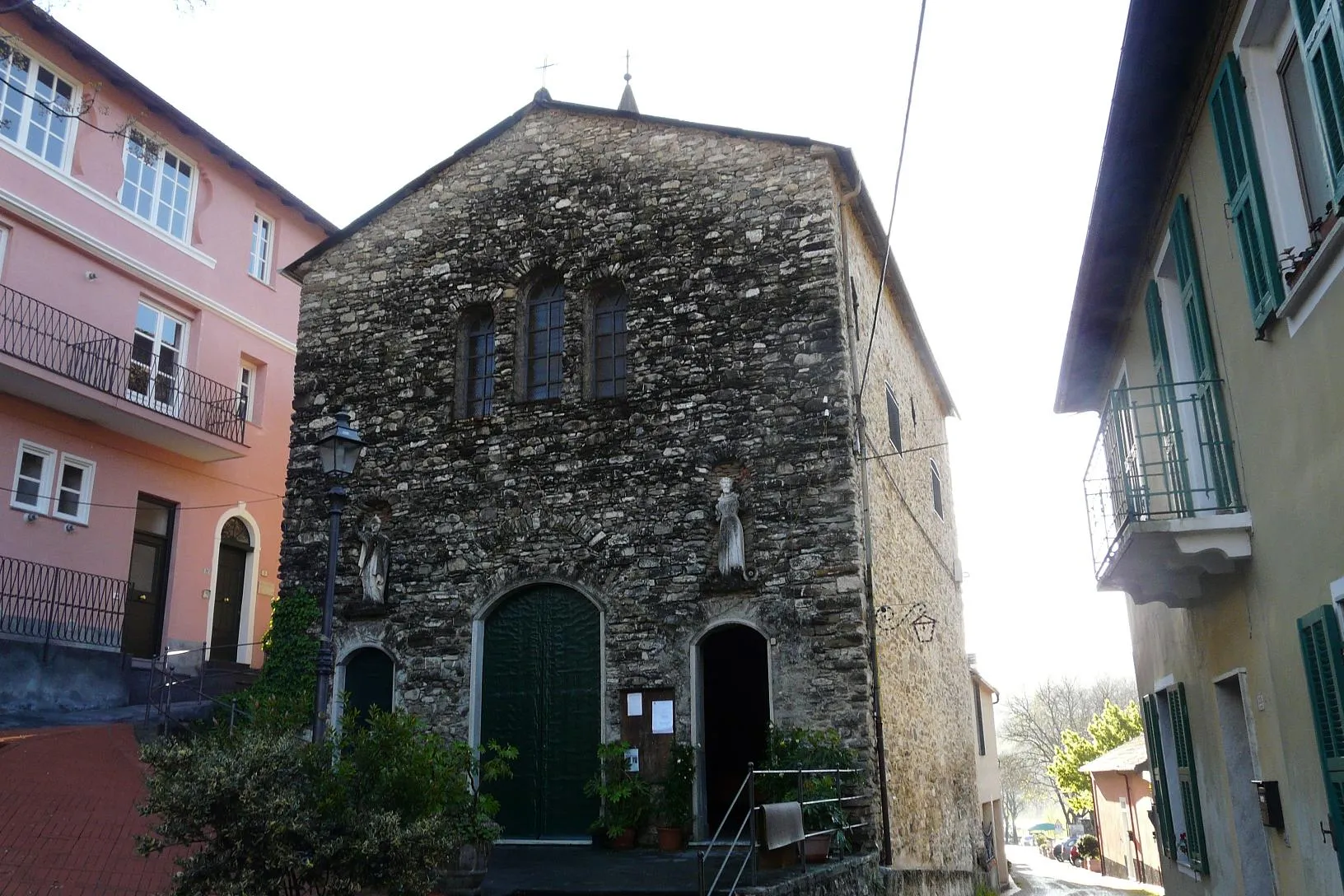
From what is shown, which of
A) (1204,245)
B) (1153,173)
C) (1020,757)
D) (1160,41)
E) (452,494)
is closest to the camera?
(1160,41)

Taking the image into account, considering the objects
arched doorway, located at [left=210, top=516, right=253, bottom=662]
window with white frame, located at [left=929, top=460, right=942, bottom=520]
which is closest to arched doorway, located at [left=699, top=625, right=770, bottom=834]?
window with white frame, located at [left=929, top=460, right=942, bottom=520]

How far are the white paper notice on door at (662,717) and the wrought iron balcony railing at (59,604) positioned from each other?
843 cm

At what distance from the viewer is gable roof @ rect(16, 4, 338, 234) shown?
628 inches

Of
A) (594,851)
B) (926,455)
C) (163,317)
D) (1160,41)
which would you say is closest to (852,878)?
(594,851)

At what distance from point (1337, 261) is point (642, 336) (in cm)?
881

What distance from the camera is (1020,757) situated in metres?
77.1

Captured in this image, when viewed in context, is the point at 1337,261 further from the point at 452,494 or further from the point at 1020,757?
the point at 1020,757

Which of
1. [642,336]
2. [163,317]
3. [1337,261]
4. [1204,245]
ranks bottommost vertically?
[1337,261]

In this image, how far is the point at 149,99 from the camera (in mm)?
17703

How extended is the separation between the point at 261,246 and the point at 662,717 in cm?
1336

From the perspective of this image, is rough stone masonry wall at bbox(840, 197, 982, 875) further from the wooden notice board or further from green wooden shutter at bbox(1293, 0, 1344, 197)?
green wooden shutter at bbox(1293, 0, 1344, 197)

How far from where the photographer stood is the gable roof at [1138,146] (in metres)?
6.86

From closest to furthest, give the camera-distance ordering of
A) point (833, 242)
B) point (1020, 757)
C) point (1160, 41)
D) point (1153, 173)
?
point (1160, 41) < point (1153, 173) < point (833, 242) < point (1020, 757)

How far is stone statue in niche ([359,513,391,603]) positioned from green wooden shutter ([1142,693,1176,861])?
8.55 m
